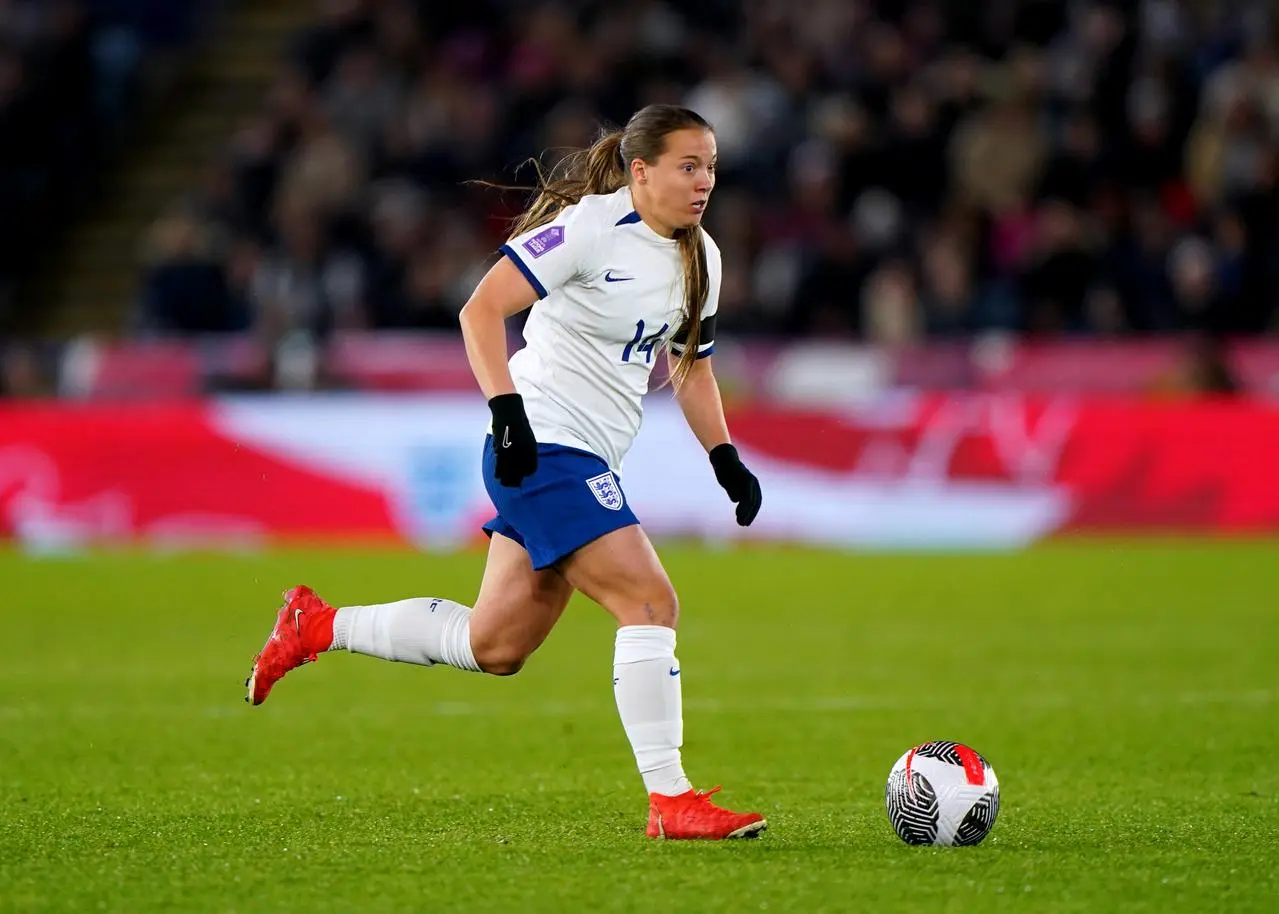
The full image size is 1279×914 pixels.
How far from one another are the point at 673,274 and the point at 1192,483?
989 cm

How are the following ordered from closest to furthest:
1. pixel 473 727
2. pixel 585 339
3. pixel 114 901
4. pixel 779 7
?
pixel 114 901
pixel 585 339
pixel 473 727
pixel 779 7

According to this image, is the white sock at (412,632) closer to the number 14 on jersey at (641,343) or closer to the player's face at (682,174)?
the number 14 on jersey at (641,343)

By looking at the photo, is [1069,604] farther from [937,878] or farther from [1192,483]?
[937,878]

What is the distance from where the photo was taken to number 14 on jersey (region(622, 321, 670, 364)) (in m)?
5.57

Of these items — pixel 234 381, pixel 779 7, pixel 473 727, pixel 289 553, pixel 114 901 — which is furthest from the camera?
pixel 779 7

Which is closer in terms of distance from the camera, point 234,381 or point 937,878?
point 937,878

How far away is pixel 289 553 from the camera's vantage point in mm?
14609

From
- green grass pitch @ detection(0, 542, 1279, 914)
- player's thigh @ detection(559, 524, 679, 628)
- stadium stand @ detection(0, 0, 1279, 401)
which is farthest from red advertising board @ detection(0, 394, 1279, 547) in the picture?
player's thigh @ detection(559, 524, 679, 628)

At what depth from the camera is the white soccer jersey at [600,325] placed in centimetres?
548

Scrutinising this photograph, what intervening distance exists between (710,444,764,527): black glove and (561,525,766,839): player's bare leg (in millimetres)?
553

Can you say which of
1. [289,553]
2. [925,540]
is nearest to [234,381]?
[289,553]

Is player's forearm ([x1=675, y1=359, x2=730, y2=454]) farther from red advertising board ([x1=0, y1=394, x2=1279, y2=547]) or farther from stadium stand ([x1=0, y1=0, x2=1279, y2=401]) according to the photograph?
stadium stand ([x1=0, y1=0, x2=1279, y2=401])

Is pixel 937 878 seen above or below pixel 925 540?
below

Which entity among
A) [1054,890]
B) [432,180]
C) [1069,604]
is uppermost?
[432,180]
